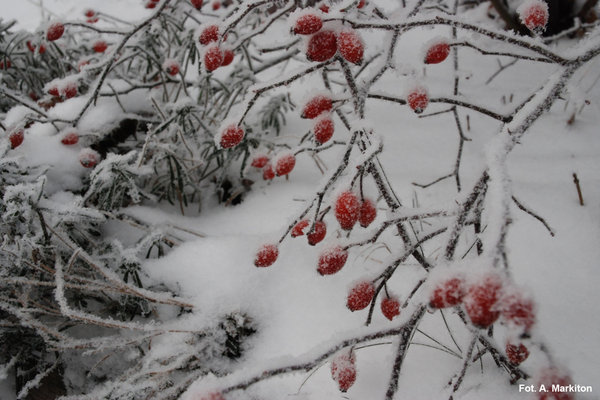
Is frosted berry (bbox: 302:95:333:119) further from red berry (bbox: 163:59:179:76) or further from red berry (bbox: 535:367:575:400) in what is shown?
red berry (bbox: 163:59:179:76)

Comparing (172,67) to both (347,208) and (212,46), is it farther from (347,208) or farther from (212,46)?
(347,208)

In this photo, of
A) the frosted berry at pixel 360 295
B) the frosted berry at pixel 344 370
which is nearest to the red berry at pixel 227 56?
the frosted berry at pixel 360 295

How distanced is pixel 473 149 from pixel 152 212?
151cm

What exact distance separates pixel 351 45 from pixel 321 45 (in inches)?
2.9

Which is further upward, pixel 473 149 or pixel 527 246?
pixel 473 149

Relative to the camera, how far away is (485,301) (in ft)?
1.86

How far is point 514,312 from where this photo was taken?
0.56m

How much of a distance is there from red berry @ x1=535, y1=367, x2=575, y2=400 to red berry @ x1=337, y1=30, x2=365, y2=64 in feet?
2.13

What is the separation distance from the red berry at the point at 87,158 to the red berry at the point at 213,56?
0.84 metres

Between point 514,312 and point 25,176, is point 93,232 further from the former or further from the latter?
point 514,312

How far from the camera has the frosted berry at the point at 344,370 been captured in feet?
2.99

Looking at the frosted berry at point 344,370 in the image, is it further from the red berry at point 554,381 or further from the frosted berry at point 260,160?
the frosted berry at point 260,160

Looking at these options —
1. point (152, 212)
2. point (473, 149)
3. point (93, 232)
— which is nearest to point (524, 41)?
point (473, 149)

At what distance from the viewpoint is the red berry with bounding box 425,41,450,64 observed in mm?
1065
